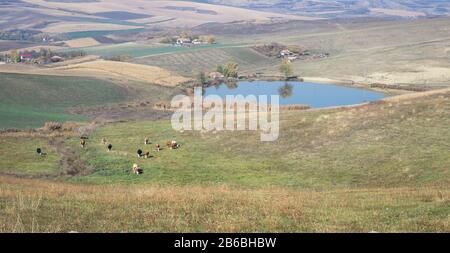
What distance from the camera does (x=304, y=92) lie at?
143500 mm

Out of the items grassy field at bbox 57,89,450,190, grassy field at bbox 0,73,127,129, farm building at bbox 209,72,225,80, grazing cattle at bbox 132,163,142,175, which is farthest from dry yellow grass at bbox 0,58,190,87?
grazing cattle at bbox 132,163,142,175

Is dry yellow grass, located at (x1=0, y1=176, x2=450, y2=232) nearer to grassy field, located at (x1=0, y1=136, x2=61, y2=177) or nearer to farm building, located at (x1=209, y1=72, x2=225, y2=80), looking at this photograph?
grassy field, located at (x1=0, y1=136, x2=61, y2=177)

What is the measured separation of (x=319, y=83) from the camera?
157375 millimetres

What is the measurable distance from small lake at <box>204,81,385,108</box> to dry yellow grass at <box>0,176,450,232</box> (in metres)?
96.7

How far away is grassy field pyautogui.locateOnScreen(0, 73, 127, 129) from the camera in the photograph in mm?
90938

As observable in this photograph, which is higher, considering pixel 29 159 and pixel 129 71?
pixel 29 159

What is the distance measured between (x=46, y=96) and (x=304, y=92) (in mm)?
66391

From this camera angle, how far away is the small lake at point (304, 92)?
12544cm

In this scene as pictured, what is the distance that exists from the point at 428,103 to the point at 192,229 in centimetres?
5319

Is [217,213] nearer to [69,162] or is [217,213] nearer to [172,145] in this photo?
[69,162]

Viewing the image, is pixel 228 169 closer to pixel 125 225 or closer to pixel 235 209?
pixel 235 209

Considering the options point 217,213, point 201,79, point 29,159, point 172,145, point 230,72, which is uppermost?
point 217,213

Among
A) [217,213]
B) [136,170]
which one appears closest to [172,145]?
[136,170]
